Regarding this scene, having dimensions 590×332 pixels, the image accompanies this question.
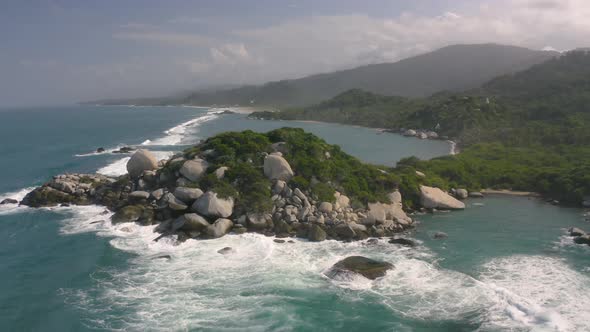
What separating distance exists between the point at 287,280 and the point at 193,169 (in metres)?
16.1

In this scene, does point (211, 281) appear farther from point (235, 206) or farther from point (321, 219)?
point (321, 219)

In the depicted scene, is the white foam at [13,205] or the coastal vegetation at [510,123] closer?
the white foam at [13,205]

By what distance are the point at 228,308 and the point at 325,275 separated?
21.2 feet

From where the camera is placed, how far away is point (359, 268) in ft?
83.5

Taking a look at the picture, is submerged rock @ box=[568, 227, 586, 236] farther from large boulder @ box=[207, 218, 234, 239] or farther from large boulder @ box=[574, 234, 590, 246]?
large boulder @ box=[207, 218, 234, 239]

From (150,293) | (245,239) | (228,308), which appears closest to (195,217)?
(245,239)

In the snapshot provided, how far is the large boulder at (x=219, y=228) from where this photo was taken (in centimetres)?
3148

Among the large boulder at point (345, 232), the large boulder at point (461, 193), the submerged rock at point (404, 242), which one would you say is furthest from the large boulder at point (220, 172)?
the large boulder at point (461, 193)

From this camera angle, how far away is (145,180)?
130 feet

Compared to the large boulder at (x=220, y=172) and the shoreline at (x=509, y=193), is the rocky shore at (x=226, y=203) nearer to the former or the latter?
the large boulder at (x=220, y=172)

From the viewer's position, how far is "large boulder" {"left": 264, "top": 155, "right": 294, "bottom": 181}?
1436 inches

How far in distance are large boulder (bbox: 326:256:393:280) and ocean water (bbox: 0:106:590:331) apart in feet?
1.95

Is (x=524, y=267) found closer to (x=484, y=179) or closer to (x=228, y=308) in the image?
(x=228, y=308)

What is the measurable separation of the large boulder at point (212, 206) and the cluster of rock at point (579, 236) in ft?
85.4
